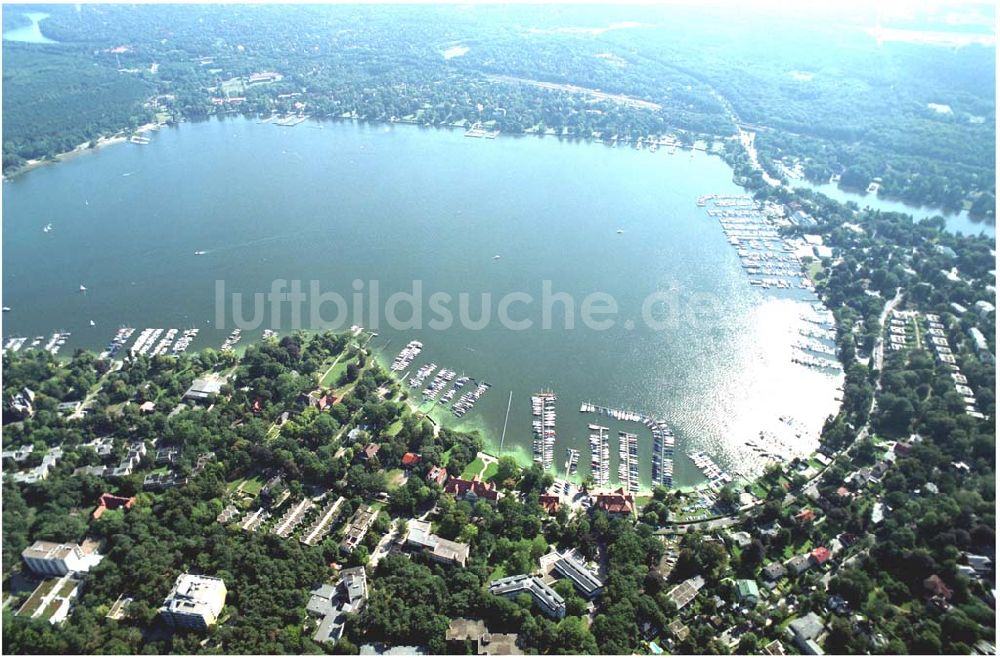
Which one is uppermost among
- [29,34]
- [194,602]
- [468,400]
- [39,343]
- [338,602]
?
[29,34]

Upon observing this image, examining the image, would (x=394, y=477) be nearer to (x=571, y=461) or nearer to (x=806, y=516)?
(x=571, y=461)

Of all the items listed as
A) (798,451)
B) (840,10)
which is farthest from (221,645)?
(840,10)

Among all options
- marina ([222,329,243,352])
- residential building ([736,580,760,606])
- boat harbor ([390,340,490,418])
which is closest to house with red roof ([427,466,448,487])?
boat harbor ([390,340,490,418])

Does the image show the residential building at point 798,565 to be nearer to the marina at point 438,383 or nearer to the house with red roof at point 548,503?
the house with red roof at point 548,503

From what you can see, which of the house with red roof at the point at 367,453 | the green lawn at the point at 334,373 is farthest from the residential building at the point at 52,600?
the green lawn at the point at 334,373

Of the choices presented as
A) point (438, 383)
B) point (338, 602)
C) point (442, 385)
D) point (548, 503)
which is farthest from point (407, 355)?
point (338, 602)

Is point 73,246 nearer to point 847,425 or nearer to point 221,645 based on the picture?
point 221,645
